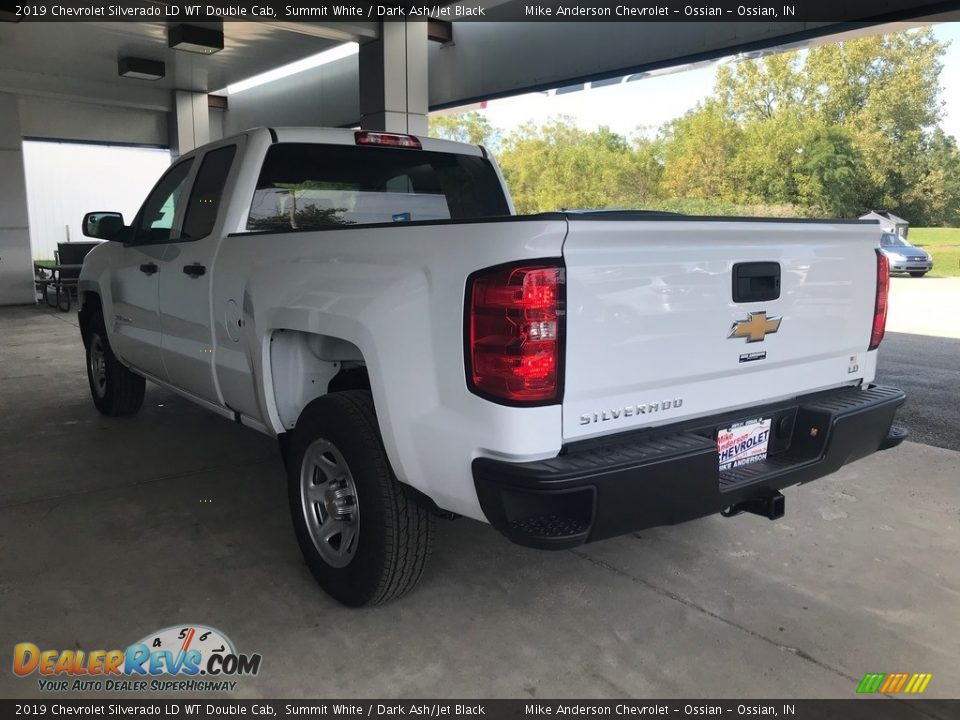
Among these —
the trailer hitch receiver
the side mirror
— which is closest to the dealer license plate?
the trailer hitch receiver

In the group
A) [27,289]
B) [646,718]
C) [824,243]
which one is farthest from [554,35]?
[27,289]

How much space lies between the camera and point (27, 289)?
55.0ft

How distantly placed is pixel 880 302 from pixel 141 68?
14.9 meters

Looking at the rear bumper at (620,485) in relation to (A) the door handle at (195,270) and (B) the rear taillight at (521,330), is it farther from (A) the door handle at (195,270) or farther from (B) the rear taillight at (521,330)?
(A) the door handle at (195,270)

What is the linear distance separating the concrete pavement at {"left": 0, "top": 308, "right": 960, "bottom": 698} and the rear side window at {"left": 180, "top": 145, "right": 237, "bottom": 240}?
4.88 ft

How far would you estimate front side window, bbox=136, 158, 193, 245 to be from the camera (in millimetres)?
4457

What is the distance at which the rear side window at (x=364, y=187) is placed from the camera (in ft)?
12.6

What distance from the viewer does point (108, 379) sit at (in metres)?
5.88

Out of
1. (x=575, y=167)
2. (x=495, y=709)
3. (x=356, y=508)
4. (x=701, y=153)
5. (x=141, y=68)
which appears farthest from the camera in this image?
(x=575, y=167)

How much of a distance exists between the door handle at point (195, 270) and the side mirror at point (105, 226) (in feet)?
4.68

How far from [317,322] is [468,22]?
428 inches

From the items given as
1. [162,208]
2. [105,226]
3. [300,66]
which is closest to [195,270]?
[162,208]

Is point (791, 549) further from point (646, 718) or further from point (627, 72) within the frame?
point (627, 72)

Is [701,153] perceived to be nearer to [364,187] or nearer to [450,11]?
[450,11]
